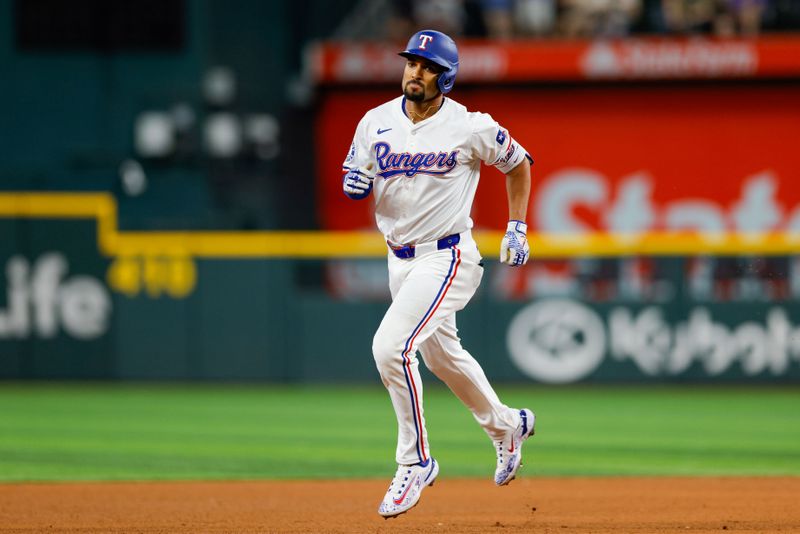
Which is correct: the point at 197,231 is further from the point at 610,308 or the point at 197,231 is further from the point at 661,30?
the point at 661,30

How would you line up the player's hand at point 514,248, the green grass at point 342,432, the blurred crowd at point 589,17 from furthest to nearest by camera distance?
the blurred crowd at point 589,17
the green grass at point 342,432
the player's hand at point 514,248

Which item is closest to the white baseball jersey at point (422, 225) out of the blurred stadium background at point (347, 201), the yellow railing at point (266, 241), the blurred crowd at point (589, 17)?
the blurred stadium background at point (347, 201)

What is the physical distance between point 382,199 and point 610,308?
7.31m

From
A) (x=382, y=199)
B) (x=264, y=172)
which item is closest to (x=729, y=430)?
(x=382, y=199)

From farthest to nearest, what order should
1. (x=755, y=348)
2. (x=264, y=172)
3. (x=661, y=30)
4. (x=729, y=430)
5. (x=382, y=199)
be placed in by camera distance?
(x=264, y=172), (x=661, y=30), (x=755, y=348), (x=729, y=430), (x=382, y=199)

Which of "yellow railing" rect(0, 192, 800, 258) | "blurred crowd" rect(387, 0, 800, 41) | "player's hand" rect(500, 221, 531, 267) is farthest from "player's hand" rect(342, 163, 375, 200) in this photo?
"blurred crowd" rect(387, 0, 800, 41)

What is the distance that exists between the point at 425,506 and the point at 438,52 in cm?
222

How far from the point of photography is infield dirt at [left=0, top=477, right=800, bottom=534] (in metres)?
5.52

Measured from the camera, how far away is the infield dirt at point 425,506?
18.1ft

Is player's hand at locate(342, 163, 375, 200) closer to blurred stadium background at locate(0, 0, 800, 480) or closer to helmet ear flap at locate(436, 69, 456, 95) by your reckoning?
helmet ear flap at locate(436, 69, 456, 95)

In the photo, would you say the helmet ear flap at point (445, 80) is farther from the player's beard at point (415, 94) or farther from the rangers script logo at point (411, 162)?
the rangers script logo at point (411, 162)

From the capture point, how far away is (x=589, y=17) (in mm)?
15703

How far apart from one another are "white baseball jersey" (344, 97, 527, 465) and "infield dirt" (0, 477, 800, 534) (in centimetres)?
61

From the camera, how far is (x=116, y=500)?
6.44m
